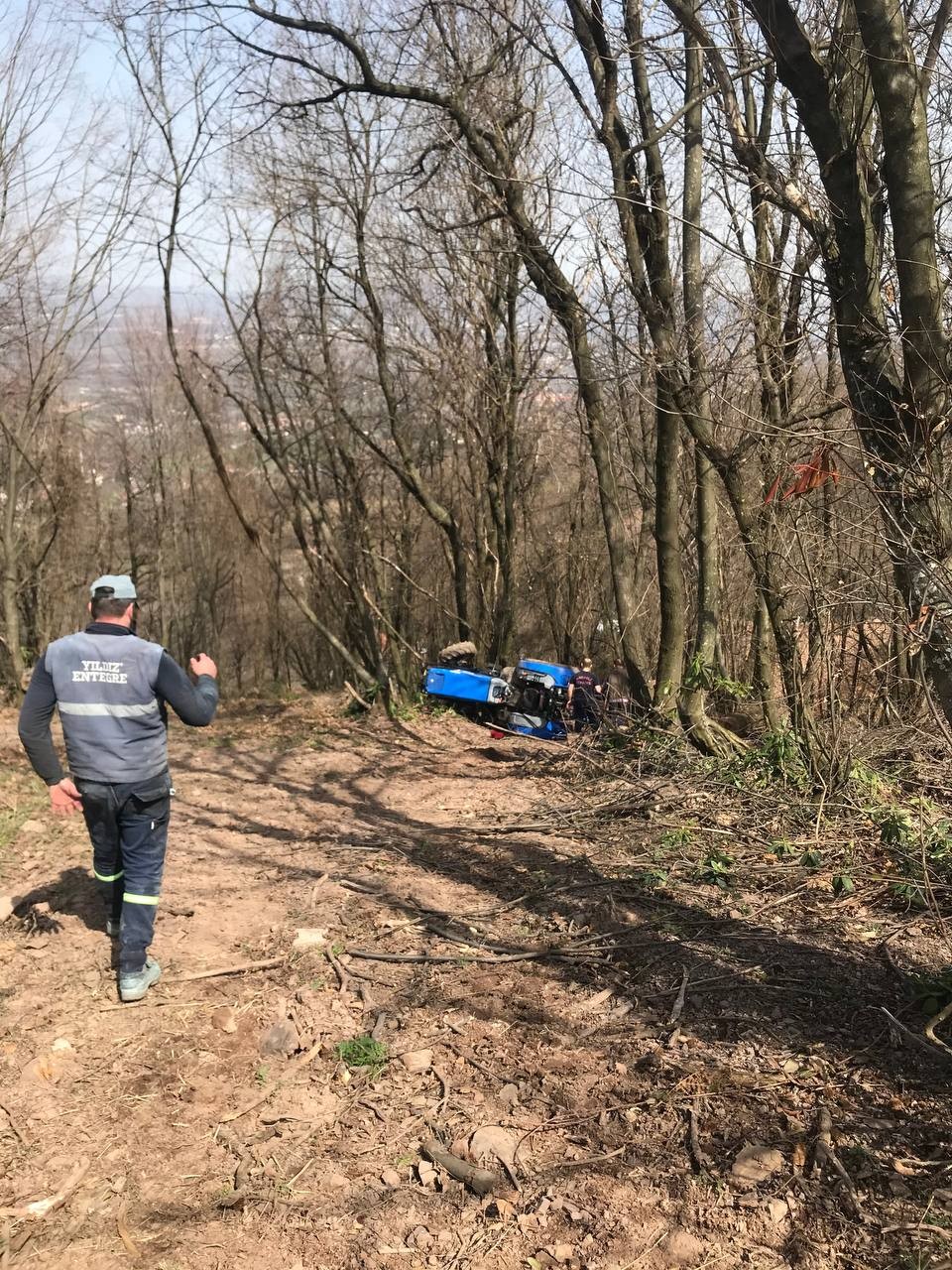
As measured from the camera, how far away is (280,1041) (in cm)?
345

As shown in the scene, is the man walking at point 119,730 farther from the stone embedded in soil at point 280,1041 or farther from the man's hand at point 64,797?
the stone embedded in soil at point 280,1041

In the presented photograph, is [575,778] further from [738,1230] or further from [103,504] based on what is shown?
Answer: [103,504]

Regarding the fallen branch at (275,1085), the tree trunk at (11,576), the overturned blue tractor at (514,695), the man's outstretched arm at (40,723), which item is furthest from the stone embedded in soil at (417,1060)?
the tree trunk at (11,576)

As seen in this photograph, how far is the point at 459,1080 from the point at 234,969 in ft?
4.26

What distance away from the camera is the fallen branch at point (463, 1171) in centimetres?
266

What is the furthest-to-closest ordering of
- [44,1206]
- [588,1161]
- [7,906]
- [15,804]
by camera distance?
[15,804], [7,906], [588,1161], [44,1206]

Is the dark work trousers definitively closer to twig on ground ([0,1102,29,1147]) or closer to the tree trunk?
twig on ground ([0,1102,29,1147])

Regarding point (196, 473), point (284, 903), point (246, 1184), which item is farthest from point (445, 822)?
point (196, 473)

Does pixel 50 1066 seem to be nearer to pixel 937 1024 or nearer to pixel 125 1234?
pixel 125 1234

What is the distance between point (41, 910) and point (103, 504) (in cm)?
1969

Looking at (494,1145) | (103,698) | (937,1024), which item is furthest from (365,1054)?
(937,1024)

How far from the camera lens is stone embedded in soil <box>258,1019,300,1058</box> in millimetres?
3416

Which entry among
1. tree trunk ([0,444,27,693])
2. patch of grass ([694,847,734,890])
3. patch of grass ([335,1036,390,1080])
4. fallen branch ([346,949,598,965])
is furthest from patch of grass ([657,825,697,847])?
tree trunk ([0,444,27,693])

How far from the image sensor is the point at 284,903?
15.7ft
